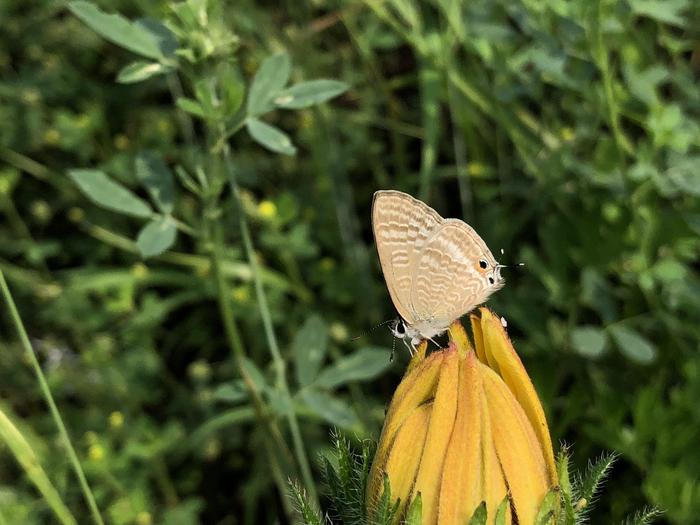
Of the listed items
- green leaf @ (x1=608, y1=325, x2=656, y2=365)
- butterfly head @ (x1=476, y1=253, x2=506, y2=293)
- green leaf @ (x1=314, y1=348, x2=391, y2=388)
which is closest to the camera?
butterfly head @ (x1=476, y1=253, x2=506, y2=293)

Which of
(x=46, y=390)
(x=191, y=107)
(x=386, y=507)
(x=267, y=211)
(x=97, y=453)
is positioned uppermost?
(x=191, y=107)

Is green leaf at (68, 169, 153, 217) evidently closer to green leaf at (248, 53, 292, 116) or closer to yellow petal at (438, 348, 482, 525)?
green leaf at (248, 53, 292, 116)

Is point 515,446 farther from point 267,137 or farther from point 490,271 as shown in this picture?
point 267,137

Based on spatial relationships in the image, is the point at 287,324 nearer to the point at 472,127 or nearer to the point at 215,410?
the point at 215,410

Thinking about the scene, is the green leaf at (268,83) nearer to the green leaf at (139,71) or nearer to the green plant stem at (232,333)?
the green leaf at (139,71)

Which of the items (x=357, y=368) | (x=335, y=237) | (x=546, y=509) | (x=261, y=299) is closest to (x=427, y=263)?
(x=261, y=299)

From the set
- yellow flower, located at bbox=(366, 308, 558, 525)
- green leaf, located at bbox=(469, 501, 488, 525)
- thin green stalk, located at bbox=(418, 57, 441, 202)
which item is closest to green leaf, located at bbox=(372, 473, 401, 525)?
yellow flower, located at bbox=(366, 308, 558, 525)
